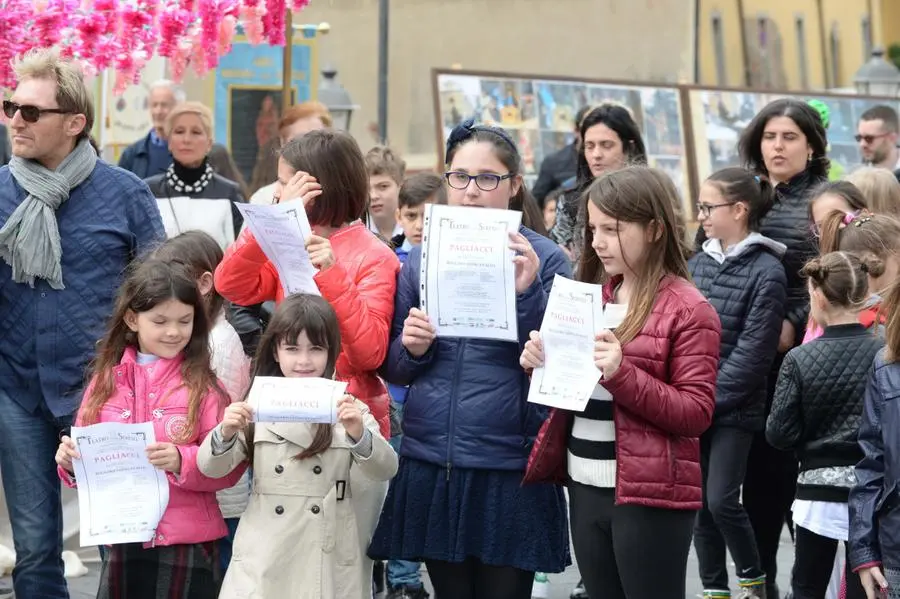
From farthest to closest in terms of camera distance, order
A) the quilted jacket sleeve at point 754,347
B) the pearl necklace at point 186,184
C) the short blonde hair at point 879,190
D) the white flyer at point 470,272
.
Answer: the pearl necklace at point 186,184, the short blonde hair at point 879,190, the quilted jacket sleeve at point 754,347, the white flyer at point 470,272

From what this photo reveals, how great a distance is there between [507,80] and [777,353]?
5713mm

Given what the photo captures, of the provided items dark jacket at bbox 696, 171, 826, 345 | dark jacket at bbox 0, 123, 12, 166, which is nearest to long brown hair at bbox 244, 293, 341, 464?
dark jacket at bbox 696, 171, 826, 345

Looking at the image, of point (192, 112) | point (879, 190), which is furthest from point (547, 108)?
point (879, 190)

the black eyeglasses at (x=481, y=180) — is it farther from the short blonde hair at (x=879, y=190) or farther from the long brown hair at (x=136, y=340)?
the short blonde hair at (x=879, y=190)

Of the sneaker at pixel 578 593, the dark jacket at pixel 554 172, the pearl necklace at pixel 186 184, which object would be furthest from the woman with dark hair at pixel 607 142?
the dark jacket at pixel 554 172

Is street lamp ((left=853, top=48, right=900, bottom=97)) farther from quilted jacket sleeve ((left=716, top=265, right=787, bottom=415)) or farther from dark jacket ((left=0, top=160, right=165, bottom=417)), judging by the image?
dark jacket ((left=0, top=160, right=165, bottom=417))

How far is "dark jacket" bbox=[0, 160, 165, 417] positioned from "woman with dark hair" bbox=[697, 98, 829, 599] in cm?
286

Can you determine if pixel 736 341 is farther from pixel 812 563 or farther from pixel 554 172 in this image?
pixel 554 172

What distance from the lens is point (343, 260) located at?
520 centimetres

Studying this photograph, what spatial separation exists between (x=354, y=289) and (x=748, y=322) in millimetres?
2433

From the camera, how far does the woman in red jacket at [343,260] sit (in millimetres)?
5008

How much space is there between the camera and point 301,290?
5.09 meters

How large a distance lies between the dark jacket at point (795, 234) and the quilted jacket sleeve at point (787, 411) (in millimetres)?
1196

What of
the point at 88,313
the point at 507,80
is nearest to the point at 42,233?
the point at 88,313
